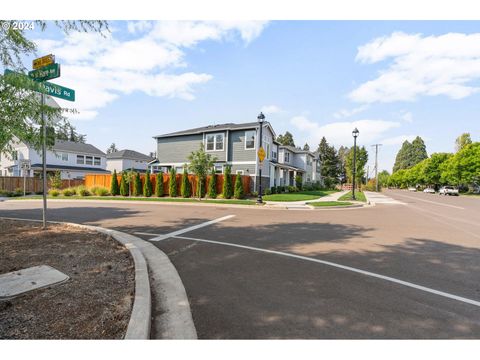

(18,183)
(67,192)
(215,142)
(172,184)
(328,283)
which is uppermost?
(215,142)

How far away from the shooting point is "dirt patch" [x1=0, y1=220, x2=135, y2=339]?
2.66m

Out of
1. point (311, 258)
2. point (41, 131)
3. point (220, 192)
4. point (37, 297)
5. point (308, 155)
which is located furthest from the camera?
point (308, 155)

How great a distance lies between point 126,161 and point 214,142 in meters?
25.8

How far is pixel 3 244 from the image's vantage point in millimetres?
5859

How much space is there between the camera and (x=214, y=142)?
26250mm

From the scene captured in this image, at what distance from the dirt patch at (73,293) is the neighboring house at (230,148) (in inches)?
718

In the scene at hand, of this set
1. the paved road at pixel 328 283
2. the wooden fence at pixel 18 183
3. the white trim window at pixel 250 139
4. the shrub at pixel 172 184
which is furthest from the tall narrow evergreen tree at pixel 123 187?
the paved road at pixel 328 283

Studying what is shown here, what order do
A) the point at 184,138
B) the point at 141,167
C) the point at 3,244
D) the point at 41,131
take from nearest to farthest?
the point at 3,244, the point at 41,131, the point at 184,138, the point at 141,167

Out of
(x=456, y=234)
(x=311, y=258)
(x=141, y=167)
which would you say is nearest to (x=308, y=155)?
(x=141, y=167)

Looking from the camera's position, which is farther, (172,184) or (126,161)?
(126,161)

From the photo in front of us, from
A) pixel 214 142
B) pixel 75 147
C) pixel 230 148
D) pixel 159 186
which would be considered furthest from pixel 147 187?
pixel 75 147

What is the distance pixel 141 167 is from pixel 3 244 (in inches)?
Answer: 1714

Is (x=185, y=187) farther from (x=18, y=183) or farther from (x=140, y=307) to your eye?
(x=18, y=183)

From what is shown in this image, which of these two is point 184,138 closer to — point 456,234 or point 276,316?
point 456,234
